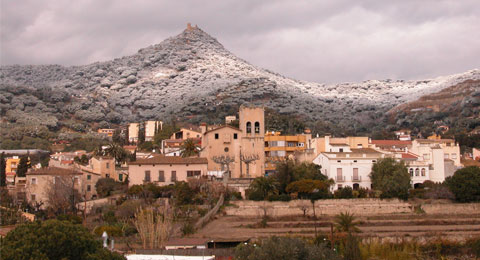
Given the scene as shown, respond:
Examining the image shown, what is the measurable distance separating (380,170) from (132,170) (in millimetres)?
20270

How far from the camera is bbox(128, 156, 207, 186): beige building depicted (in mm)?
52312

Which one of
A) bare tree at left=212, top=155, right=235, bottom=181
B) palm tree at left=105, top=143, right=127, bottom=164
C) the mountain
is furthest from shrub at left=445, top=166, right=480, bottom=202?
the mountain

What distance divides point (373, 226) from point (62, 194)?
78.0ft

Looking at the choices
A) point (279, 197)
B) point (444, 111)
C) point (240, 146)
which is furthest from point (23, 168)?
point (444, 111)

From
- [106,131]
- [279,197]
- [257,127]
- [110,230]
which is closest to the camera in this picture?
[110,230]

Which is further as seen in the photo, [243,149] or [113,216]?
[243,149]

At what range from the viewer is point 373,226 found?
45281 mm

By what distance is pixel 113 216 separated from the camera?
150 ft

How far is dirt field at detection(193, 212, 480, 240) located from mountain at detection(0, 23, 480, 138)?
67.5 metres

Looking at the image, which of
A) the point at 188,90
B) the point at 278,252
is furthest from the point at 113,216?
the point at 188,90

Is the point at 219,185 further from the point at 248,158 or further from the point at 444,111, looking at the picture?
the point at 444,111

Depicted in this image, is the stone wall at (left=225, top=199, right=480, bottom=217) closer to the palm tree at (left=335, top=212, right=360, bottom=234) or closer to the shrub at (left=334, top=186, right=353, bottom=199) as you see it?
the shrub at (left=334, top=186, right=353, bottom=199)

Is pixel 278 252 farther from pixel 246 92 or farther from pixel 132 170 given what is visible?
pixel 246 92

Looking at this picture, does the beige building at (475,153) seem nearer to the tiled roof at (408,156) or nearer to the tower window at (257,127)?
the tiled roof at (408,156)
